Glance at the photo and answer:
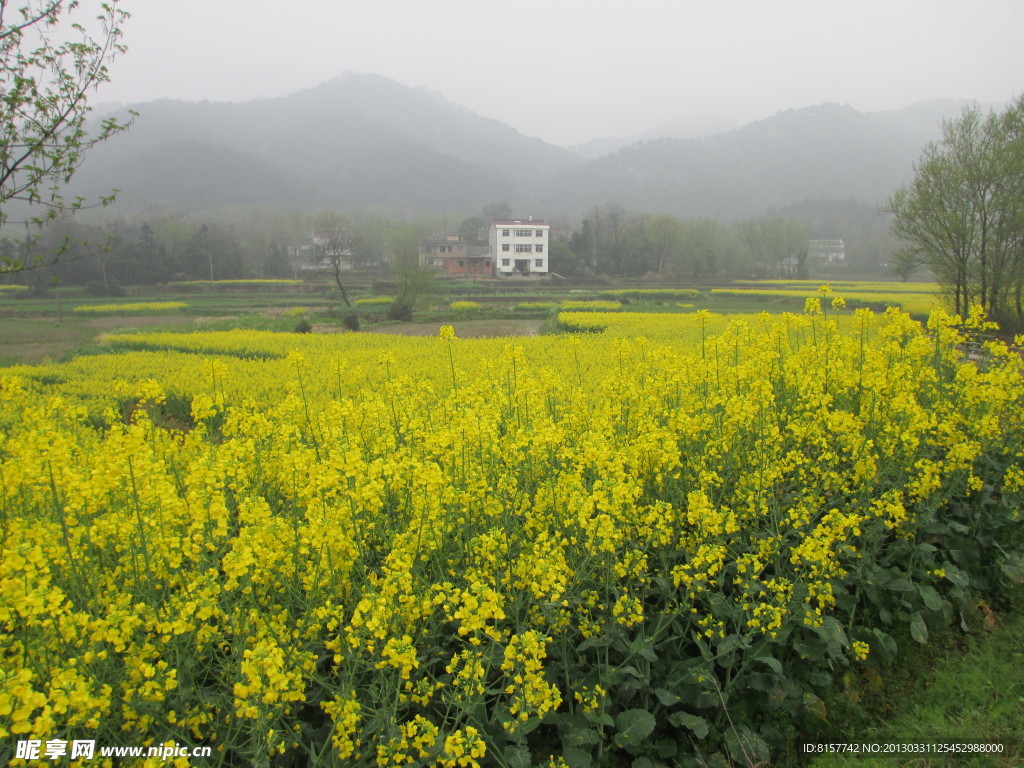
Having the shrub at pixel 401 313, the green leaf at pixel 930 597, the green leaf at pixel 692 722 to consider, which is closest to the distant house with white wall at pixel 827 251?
the shrub at pixel 401 313

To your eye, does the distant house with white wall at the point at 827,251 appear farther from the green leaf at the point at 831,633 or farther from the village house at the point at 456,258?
the green leaf at the point at 831,633

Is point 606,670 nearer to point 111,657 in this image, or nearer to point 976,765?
point 976,765

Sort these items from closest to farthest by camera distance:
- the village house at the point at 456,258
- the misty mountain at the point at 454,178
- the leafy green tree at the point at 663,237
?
the leafy green tree at the point at 663,237 < the village house at the point at 456,258 < the misty mountain at the point at 454,178

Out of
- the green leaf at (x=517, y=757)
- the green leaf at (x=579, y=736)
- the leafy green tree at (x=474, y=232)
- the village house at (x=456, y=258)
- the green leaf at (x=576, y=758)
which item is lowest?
the green leaf at (x=576, y=758)

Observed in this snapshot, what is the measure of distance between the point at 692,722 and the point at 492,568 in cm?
Result: 142

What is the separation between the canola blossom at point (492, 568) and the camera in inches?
100

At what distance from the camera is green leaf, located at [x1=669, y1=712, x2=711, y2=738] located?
10.8 ft

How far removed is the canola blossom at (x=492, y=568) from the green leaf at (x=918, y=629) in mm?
30

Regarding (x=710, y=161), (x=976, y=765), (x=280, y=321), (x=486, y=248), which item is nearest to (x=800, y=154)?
(x=710, y=161)

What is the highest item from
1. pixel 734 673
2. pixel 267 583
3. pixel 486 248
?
pixel 486 248

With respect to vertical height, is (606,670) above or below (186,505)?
below

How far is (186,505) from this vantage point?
11.1 ft

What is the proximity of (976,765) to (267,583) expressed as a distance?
404 cm

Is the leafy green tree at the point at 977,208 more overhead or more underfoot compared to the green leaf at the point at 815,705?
more overhead
